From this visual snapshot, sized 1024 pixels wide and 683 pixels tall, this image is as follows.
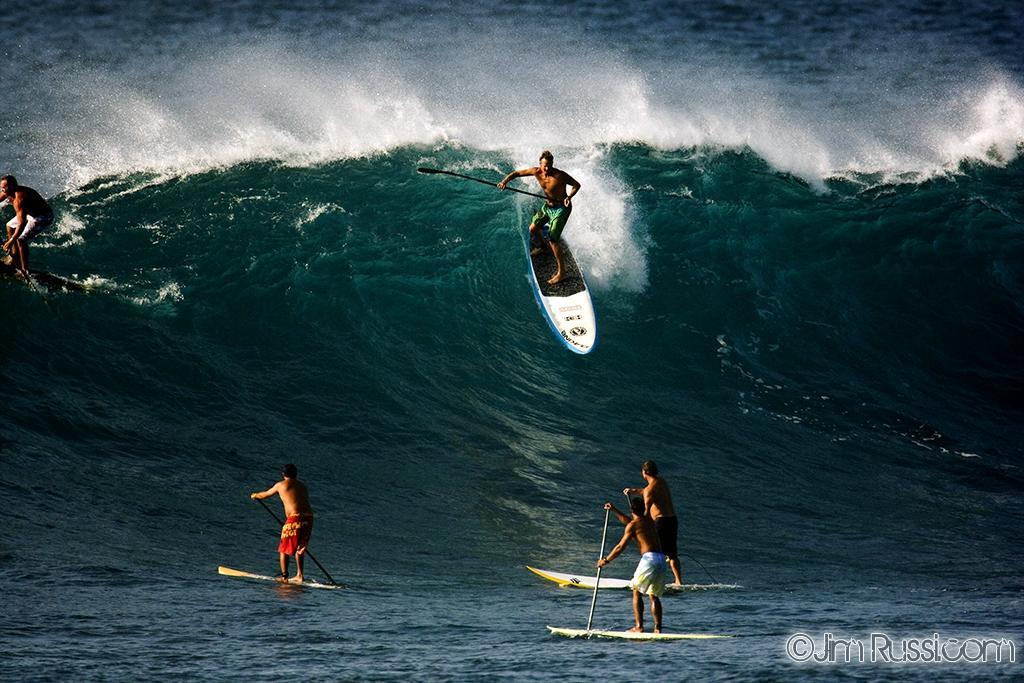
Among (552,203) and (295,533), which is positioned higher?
(552,203)

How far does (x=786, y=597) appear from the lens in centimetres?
922

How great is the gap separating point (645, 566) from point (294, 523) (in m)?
2.88

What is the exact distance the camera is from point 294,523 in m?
9.73

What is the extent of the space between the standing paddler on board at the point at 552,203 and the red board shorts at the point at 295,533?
5407 mm

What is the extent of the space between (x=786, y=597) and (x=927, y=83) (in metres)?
19.9

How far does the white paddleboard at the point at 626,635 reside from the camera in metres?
8.10

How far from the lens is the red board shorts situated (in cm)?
966

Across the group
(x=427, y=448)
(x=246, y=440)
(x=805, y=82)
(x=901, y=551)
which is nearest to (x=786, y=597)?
(x=901, y=551)

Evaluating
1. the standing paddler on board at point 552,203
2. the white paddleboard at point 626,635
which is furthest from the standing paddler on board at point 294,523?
the standing paddler on board at point 552,203

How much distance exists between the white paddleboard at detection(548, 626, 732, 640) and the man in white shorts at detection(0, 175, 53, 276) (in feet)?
27.3

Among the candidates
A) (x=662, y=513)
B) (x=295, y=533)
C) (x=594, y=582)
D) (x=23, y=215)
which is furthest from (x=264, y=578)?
(x=23, y=215)

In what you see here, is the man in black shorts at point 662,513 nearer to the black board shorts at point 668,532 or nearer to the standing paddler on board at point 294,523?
the black board shorts at point 668,532

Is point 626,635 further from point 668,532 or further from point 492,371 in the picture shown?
point 492,371

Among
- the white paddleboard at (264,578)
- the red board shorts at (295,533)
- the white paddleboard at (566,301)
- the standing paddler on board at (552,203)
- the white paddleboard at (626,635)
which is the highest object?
the standing paddler on board at (552,203)
